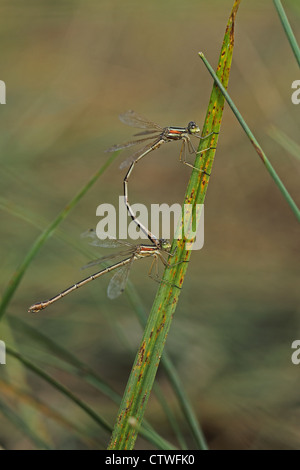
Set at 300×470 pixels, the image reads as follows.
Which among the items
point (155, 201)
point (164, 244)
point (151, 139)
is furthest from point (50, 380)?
point (155, 201)

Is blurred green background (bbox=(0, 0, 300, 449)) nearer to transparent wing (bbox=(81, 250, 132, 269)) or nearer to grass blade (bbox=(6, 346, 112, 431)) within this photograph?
transparent wing (bbox=(81, 250, 132, 269))

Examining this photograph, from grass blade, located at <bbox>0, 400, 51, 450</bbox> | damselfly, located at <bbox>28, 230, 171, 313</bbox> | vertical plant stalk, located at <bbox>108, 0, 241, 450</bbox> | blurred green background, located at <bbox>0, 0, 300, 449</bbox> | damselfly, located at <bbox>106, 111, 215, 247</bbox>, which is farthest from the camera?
blurred green background, located at <bbox>0, 0, 300, 449</bbox>

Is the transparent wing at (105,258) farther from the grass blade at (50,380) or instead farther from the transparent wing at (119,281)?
the grass blade at (50,380)

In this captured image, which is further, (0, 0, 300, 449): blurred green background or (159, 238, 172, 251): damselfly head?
(0, 0, 300, 449): blurred green background

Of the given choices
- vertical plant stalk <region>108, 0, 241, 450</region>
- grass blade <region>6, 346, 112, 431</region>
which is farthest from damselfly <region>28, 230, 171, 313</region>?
vertical plant stalk <region>108, 0, 241, 450</region>

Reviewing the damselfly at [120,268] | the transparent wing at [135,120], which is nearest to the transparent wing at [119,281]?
the damselfly at [120,268]

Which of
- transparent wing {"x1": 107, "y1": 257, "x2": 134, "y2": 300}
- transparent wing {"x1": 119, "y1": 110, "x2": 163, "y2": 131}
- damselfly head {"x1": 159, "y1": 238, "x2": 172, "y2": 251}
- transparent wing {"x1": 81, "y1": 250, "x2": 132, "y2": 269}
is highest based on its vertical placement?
transparent wing {"x1": 119, "y1": 110, "x2": 163, "y2": 131}

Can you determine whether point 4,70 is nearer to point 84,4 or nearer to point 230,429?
point 84,4

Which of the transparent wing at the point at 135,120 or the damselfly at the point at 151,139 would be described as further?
the transparent wing at the point at 135,120
